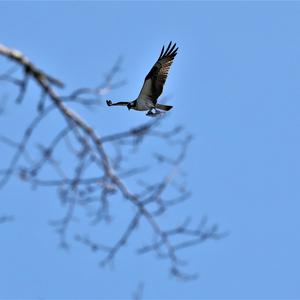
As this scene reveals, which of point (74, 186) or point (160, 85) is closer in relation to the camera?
point (74, 186)

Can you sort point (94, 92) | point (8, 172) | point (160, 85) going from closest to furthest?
point (8, 172)
point (94, 92)
point (160, 85)

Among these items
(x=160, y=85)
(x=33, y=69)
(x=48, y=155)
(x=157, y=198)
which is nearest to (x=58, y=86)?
(x=33, y=69)

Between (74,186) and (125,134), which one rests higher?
(125,134)

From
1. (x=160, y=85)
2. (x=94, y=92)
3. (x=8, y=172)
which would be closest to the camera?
(x=8, y=172)

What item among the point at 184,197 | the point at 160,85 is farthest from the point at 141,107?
the point at 184,197

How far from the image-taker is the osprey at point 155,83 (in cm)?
1388

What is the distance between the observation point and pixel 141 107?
1416 centimetres

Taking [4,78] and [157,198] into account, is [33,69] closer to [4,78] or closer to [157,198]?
[4,78]

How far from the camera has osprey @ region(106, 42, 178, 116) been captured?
13.9 meters

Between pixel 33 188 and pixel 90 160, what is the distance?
1.53 ft

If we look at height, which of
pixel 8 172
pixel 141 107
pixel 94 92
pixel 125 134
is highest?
pixel 141 107

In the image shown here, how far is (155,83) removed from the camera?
45.9 feet

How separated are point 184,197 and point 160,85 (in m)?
9.21

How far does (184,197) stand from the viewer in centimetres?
497
